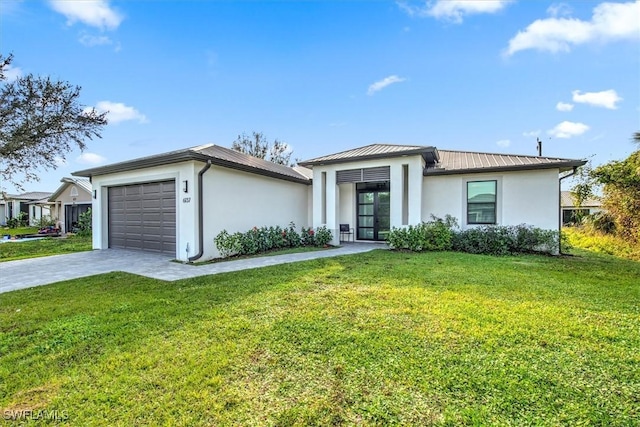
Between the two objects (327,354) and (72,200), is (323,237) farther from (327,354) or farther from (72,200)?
(72,200)

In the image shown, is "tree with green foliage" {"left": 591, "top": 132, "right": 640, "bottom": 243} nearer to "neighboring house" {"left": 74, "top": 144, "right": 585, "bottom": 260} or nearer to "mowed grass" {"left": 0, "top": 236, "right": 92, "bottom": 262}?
"neighboring house" {"left": 74, "top": 144, "right": 585, "bottom": 260}

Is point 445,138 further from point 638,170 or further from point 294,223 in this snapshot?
point 294,223

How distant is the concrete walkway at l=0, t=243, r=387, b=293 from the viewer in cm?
662

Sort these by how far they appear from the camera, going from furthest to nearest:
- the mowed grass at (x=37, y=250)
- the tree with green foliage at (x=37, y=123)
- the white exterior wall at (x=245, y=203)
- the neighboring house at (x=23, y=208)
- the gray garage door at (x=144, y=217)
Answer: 1. the neighboring house at (x=23, y=208)
2. the mowed grass at (x=37, y=250)
3. the tree with green foliage at (x=37, y=123)
4. the gray garage door at (x=144, y=217)
5. the white exterior wall at (x=245, y=203)

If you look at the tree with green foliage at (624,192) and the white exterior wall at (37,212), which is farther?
the white exterior wall at (37,212)

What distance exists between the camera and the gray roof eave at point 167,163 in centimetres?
855

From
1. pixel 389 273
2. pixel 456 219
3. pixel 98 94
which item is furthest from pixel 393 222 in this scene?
pixel 98 94

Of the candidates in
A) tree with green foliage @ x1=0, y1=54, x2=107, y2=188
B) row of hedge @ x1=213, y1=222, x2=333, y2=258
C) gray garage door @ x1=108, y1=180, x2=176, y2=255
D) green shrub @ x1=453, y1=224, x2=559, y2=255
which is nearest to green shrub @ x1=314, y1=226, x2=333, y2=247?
row of hedge @ x1=213, y1=222, x2=333, y2=258

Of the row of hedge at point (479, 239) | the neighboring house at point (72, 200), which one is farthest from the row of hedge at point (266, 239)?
the neighboring house at point (72, 200)

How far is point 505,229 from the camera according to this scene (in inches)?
403

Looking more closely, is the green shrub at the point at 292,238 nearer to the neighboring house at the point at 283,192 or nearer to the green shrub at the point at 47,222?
the neighboring house at the point at 283,192

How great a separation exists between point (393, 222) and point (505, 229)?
3599mm

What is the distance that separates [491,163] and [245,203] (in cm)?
874

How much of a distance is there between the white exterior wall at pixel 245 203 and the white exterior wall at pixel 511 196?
17.1 feet
